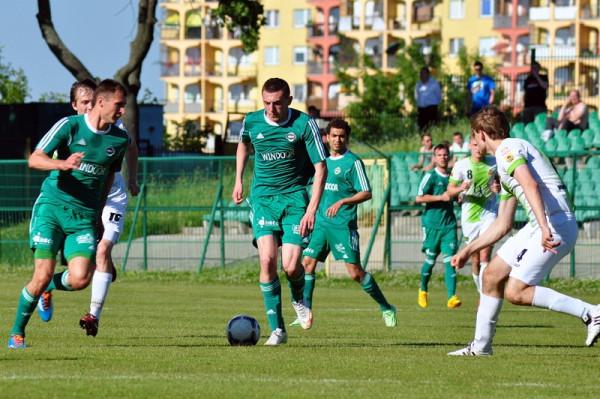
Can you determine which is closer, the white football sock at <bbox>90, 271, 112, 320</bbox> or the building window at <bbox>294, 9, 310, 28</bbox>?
the white football sock at <bbox>90, 271, 112, 320</bbox>

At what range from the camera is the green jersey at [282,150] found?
12.8 metres

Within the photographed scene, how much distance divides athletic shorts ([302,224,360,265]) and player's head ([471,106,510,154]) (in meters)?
5.27

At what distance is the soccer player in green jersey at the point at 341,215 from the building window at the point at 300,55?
102402mm

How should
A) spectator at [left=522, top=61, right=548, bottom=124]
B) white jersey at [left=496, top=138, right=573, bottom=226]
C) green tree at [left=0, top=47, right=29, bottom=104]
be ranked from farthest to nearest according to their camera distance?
green tree at [left=0, top=47, right=29, bottom=104] < spectator at [left=522, top=61, right=548, bottom=124] < white jersey at [left=496, top=138, right=573, bottom=226]

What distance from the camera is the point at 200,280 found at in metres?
27.7

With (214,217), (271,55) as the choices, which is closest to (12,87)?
(271,55)

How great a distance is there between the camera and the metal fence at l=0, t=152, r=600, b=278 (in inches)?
1027

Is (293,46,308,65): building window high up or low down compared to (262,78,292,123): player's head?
up

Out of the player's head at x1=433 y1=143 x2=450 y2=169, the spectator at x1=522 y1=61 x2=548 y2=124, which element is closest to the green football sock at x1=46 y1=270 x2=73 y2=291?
the player's head at x1=433 y1=143 x2=450 y2=169

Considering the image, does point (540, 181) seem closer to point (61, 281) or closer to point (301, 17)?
point (61, 281)

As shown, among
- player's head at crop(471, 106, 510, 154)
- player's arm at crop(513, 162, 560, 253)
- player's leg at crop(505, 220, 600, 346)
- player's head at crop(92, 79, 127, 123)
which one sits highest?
player's head at crop(92, 79, 127, 123)

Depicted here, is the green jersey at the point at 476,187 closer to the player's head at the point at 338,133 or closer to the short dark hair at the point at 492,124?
the player's head at the point at 338,133

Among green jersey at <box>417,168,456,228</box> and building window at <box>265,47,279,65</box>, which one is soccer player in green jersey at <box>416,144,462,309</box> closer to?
green jersey at <box>417,168,456,228</box>

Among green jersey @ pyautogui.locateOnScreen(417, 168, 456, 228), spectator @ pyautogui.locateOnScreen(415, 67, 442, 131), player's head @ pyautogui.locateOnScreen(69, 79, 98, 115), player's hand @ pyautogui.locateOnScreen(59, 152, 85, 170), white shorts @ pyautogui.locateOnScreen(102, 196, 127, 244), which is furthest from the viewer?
spectator @ pyautogui.locateOnScreen(415, 67, 442, 131)
